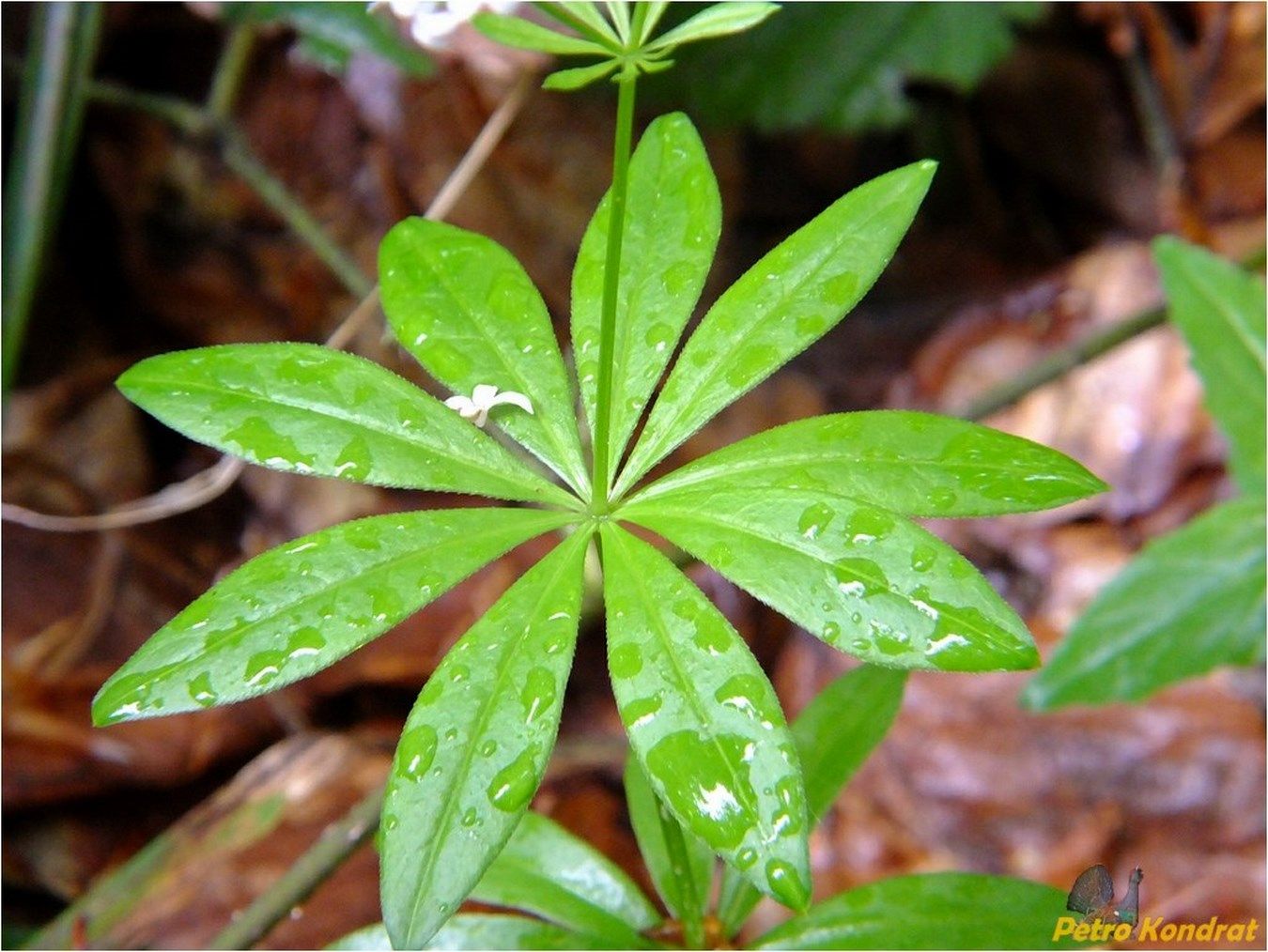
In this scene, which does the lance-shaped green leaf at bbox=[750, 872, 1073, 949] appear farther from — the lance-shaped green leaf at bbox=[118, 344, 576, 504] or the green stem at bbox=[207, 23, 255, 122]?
the green stem at bbox=[207, 23, 255, 122]

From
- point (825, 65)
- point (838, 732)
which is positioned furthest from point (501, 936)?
point (825, 65)

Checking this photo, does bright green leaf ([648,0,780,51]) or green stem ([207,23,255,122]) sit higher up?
green stem ([207,23,255,122])

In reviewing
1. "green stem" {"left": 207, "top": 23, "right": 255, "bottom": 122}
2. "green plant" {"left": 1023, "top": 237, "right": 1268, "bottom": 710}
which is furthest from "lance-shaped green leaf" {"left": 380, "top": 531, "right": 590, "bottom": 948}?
"green stem" {"left": 207, "top": 23, "right": 255, "bottom": 122}

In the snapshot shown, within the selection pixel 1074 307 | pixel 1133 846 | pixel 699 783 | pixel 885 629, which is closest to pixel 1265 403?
pixel 1133 846

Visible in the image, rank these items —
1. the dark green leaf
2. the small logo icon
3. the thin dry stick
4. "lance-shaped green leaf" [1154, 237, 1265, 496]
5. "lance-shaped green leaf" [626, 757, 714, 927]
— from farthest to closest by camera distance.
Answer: the dark green leaf, the thin dry stick, "lance-shaped green leaf" [1154, 237, 1265, 496], "lance-shaped green leaf" [626, 757, 714, 927], the small logo icon

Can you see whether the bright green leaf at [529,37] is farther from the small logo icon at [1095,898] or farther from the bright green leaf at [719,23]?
the small logo icon at [1095,898]

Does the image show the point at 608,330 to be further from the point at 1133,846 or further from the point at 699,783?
the point at 1133,846

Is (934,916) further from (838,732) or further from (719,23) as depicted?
(719,23)
